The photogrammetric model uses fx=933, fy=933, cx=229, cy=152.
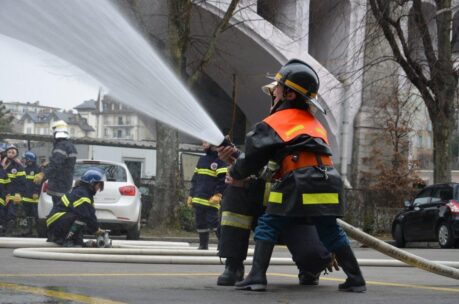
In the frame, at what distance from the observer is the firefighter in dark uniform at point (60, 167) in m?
15.0

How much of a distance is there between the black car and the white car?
6991mm

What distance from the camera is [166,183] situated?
20.9 metres

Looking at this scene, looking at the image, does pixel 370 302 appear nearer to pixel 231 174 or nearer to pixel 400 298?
pixel 400 298

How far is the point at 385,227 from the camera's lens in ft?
82.0

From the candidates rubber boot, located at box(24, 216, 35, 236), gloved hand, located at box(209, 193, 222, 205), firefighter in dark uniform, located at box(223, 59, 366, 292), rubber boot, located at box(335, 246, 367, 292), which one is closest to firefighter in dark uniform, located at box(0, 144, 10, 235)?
rubber boot, located at box(24, 216, 35, 236)

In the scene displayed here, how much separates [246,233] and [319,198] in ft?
3.05

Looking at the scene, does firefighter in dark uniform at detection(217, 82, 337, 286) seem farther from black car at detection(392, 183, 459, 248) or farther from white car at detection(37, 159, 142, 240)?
black car at detection(392, 183, 459, 248)

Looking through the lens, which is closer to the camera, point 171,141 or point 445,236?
point 445,236

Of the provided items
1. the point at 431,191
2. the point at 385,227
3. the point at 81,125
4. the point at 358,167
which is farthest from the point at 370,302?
the point at 81,125

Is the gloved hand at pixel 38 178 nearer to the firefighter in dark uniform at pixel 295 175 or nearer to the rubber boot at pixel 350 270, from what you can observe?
the firefighter in dark uniform at pixel 295 175

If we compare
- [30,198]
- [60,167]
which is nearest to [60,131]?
[60,167]

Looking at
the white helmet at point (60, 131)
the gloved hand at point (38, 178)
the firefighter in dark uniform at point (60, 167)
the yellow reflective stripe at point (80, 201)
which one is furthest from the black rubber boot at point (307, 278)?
the gloved hand at point (38, 178)

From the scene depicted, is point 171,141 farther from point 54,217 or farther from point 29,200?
point 54,217

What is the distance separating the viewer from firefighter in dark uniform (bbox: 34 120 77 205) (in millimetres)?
15031
